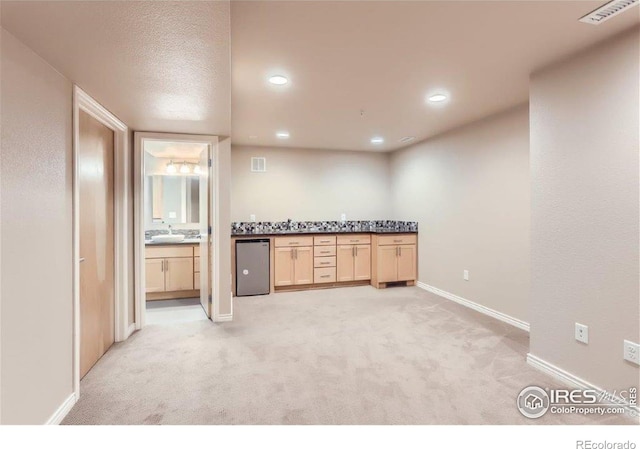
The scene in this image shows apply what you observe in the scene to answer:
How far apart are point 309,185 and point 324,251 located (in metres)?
1.26

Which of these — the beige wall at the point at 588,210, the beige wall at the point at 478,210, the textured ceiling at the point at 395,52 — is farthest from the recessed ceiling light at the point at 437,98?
the beige wall at the point at 478,210

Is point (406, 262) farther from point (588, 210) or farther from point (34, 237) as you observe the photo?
point (34, 237)

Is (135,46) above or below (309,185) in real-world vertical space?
above

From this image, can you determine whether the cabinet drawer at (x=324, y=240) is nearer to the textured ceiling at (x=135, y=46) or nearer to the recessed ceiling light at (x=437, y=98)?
the recessed ceiling light at (x=437, y=98)

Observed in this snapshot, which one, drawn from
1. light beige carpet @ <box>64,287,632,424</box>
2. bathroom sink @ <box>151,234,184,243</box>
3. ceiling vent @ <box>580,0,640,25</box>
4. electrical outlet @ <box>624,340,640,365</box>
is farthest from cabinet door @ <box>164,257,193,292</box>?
ceiling vent @ <box>580,0,640,25</box>

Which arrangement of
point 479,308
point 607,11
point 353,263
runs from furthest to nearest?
point 353,263
point 479,308
point 607,11

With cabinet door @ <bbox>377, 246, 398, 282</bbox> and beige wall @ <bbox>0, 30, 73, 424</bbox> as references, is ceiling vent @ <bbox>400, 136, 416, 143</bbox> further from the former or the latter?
beige wall @ <bbox>0, 30, 73, 424</bbox>

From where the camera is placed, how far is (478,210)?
12.7ft

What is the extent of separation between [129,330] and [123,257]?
713 millimetres

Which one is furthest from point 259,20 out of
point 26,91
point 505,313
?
point 505,313

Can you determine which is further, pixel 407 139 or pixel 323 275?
pixel 323 275

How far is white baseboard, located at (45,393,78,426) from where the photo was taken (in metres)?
1.76

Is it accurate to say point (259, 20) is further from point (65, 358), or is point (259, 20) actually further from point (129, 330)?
point (129, 330)

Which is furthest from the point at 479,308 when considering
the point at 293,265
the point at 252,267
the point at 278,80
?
the point at 278,80
